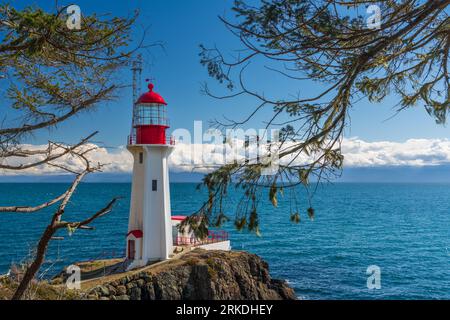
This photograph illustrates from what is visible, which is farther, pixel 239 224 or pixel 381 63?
pixel 381 63

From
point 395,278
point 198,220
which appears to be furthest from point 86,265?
point 395,278

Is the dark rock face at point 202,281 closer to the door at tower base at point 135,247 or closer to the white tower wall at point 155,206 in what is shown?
the white tower wall at point 155,206

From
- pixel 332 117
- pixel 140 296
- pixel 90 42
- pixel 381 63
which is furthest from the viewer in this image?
pixel 140 296

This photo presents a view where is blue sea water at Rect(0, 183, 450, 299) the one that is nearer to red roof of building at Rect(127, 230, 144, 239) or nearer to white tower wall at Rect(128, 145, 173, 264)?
red roof of building at Rect(127, 230, 144, 239)

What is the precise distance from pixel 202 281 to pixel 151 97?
9795mm

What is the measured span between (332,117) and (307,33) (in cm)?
142

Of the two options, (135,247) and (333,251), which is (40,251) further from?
(333,251)

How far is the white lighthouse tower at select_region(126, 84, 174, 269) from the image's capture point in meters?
20.0

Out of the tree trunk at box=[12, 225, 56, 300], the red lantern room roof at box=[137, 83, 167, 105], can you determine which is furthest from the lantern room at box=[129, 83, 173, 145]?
the tree trunk at box=[12, 225, 56, 300]

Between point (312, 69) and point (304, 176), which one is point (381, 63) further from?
point (304, 176)

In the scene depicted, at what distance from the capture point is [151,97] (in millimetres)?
20391

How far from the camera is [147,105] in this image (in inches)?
794

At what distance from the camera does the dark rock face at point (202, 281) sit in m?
16.5

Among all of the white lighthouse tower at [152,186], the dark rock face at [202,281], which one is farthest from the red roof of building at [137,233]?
the dark rock face at [202,281]
